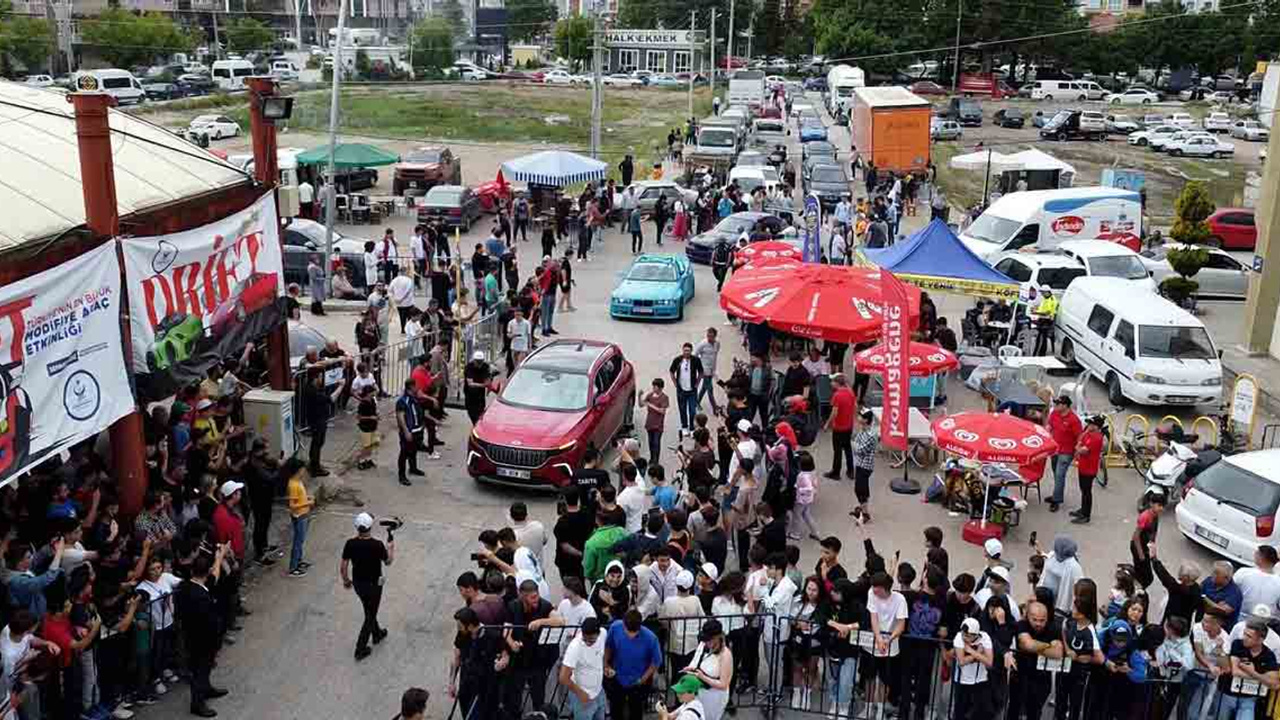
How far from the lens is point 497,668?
8.95m

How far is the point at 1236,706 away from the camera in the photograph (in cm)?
927

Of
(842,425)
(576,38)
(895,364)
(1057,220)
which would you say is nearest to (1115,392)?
(895,364)

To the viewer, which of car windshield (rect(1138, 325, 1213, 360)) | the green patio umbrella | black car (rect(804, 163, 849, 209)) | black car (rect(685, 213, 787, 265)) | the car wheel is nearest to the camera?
car windshield (rect(1138, 325, 1213, 360))

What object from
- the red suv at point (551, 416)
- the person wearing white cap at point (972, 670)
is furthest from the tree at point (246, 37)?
the person wearing white cap at point (972, 670)

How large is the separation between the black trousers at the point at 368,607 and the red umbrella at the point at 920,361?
885 centimetres

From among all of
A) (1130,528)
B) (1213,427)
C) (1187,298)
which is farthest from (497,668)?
(1187,298)

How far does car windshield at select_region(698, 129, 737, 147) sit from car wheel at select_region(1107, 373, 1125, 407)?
27078mm

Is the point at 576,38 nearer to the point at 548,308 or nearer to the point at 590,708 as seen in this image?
the point at 548,308

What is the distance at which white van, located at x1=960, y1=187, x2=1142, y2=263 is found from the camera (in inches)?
1113

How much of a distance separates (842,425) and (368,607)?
7.56 meters

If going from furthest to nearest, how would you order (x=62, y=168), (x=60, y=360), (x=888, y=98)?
(x=888, y=98) < (x=62, y=168) < (x=60, y=360)

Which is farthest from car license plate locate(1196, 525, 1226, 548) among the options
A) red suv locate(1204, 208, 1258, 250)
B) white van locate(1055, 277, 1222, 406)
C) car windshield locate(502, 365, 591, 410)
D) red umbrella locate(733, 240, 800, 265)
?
red suv locate(1204, 208, 1258, 250)

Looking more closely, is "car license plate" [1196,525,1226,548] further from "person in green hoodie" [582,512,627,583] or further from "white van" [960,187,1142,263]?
"white van" [960,187,1142,263]

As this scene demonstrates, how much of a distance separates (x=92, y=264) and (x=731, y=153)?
35.4m
